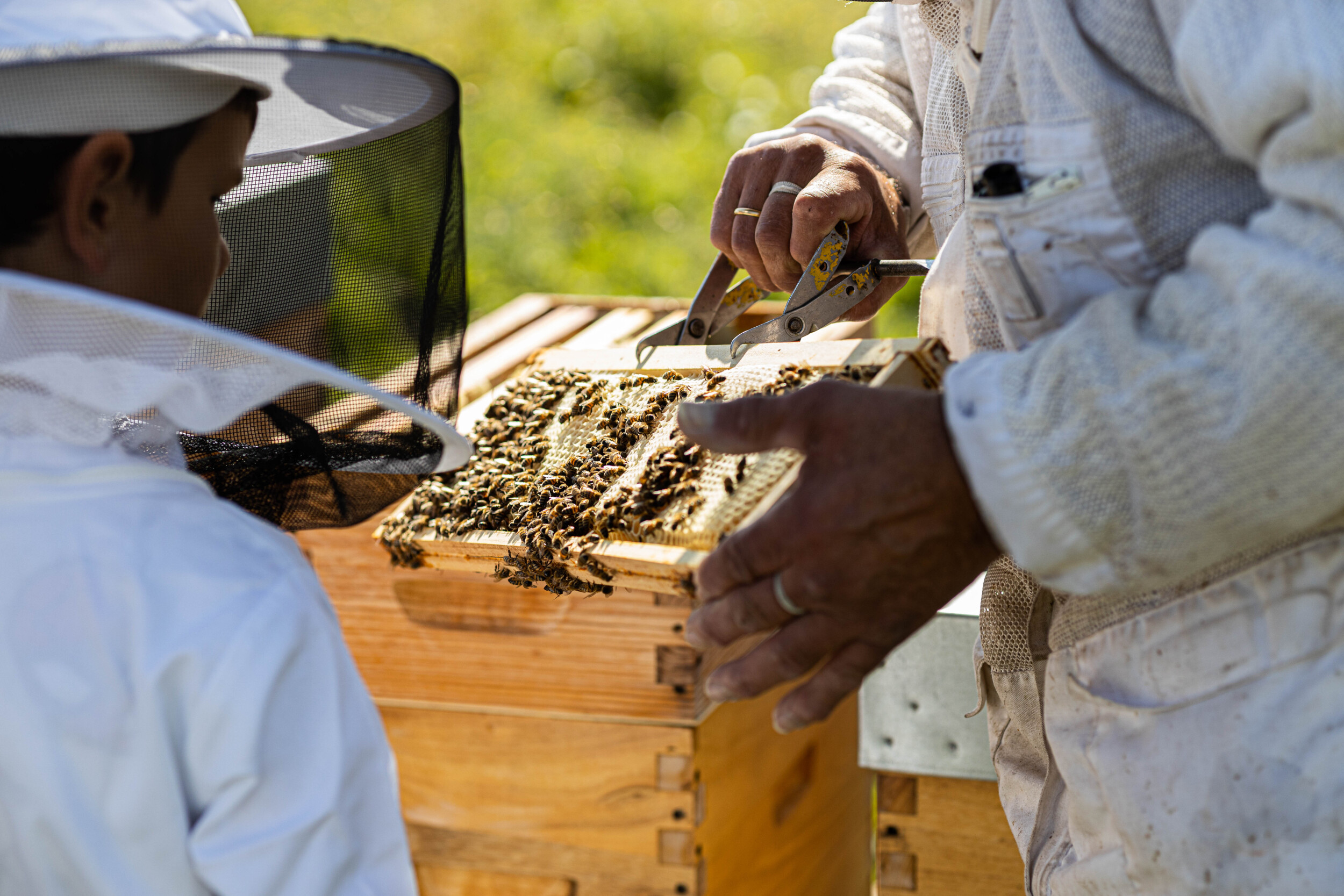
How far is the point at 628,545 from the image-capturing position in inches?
52.1

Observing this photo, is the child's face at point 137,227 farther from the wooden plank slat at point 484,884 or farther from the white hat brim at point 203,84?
the wooden plank slat at point 484,884

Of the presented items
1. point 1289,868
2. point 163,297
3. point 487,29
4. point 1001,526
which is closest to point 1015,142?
point 1001,526

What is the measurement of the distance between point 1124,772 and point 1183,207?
60 centimetres

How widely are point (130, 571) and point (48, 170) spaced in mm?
391

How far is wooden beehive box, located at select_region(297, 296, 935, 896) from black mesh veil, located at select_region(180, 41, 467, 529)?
0.69m

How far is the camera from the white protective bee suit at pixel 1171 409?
95 cm

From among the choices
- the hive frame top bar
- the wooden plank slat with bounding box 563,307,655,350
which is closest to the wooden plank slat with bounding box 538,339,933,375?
the hive frame top bar

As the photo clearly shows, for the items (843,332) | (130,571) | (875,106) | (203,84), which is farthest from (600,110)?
(130,571)

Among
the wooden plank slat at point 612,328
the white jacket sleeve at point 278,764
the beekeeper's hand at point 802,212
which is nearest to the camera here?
the white jacket sleeve at point 278,764

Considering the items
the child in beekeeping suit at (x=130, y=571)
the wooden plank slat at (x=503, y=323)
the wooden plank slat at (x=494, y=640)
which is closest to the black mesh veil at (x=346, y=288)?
the child in beekeeping suit at (x=130, y=571)

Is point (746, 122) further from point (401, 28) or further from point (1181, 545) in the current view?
point (1181, 545)

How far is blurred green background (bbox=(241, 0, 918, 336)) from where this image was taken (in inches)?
236

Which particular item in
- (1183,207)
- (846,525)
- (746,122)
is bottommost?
(746,122)

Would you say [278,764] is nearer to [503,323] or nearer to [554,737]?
[554,737]
